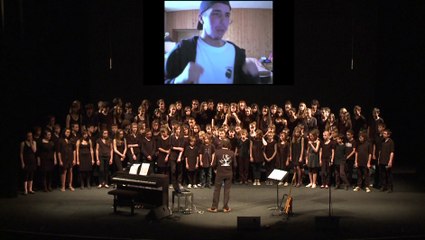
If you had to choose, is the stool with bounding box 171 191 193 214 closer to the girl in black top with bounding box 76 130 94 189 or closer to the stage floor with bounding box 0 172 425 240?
the stage floor with bounding box 0 172 425 240

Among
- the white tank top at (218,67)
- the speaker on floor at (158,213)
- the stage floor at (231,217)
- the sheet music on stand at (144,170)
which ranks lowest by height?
the stage floor at (231,217)

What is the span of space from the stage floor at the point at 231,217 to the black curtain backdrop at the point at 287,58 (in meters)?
3.89

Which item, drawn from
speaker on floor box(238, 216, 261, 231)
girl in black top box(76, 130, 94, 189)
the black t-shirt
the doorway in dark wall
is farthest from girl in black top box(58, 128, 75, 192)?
speaker on floor box(238, 216, 261, 231)

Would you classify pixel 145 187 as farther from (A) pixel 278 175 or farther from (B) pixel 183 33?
(B) pixel 183 33

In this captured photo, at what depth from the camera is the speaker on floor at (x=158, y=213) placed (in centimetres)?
1208

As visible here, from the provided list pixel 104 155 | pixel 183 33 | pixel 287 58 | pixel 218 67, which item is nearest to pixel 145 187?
pixel 104 155

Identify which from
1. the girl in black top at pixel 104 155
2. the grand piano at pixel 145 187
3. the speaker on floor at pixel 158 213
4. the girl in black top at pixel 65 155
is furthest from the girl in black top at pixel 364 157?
the girl in black top at pixel 65 155

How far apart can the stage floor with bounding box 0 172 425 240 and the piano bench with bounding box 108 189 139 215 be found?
15 cm

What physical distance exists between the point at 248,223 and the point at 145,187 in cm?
262

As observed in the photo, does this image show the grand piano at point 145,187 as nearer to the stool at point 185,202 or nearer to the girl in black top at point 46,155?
the stool at point 185,202

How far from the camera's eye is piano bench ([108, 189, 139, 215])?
12648 millimetres

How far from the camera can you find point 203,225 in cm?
1185

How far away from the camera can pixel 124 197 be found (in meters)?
12.9

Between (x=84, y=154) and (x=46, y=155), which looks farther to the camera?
(x=84, y=154)
